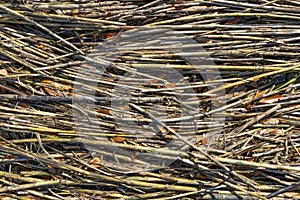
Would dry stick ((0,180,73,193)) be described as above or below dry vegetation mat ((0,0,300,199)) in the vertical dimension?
below

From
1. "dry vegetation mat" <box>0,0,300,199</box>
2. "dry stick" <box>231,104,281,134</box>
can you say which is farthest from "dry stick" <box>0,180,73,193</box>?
"dry stick" <box>231,104,281,134</box>

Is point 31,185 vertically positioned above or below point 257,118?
below

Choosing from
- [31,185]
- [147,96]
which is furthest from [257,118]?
[31,185]

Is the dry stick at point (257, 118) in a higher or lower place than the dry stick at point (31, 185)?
higher

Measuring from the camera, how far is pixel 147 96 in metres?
1.65

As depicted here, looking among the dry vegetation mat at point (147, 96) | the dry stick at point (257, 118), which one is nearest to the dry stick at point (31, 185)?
the dry vegetation mat at point (147, 96)

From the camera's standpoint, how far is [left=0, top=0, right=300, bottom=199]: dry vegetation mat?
1.63 metres

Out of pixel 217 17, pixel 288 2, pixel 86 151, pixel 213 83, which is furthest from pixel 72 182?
pixel 288 2

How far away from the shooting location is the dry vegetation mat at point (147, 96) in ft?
5.35

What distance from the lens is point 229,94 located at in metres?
1.66

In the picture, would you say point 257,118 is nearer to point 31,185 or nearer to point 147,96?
point 147,96

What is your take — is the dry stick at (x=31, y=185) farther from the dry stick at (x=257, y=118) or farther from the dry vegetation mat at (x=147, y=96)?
the dry stick at (x=257, y=118)

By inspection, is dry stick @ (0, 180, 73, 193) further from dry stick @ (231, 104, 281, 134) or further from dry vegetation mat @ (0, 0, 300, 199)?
dry stick @ (231, 104, 281, 134)

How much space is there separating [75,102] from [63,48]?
0.75ft
